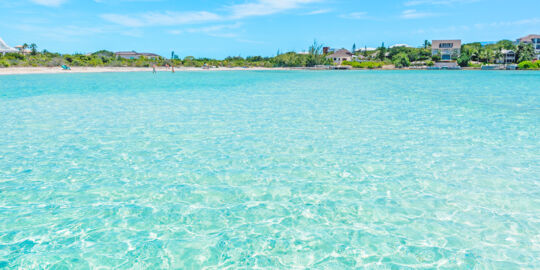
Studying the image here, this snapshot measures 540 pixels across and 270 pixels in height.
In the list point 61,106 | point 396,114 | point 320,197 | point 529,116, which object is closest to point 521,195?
point 320,197

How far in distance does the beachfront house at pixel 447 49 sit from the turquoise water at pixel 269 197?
119 m

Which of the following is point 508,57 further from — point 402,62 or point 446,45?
point 402,62

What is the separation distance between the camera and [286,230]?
17.1 feet

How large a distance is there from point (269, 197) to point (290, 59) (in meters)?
133

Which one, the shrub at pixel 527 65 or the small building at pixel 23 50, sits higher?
the small building at pixel 23 50

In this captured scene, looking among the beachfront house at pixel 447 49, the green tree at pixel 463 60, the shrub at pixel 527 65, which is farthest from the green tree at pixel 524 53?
the beachfront house at pixel 447 49

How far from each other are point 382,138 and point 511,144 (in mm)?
3722

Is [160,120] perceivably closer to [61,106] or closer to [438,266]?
[61,106]

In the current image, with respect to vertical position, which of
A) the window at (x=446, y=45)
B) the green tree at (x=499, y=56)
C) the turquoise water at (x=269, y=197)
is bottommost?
the turquoise water at (x=269, y=197)

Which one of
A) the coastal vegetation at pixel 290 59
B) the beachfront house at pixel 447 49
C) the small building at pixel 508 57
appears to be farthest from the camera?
the beachfront house at pixel 447 49

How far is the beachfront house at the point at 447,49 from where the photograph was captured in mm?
114750

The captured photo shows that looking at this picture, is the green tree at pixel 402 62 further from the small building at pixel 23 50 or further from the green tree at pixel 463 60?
the small building at pixel 23 50

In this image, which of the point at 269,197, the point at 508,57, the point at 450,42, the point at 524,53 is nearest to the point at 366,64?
the point at 450,42

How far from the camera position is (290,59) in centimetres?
13562
